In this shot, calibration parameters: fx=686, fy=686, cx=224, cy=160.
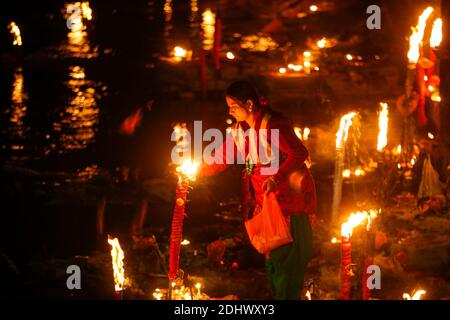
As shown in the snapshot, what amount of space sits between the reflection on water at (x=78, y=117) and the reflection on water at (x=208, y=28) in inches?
122

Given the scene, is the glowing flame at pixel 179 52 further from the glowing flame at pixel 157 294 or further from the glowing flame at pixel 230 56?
the glowing flame at pixel 157 294

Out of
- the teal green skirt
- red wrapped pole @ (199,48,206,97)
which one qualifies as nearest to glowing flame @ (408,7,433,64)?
red wrapped pole @ (199,48,206,97)

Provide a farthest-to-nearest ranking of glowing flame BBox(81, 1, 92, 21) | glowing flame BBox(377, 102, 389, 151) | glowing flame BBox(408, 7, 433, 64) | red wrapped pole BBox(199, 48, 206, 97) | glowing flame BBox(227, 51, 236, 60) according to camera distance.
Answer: glowing flame BBox(81, 1, 92, 21) < glowing flame BBox(227, 51, 236, 60) < red wrapped pole BBox(199, 48, 206, 97) < glowing flame BBox(377, 102, 389, 151) < glowing flame BBox(408, 7, 433, 64)

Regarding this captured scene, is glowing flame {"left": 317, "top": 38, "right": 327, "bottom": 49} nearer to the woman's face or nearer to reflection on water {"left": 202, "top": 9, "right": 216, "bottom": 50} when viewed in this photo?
reflection on water {"left": 202, "top": 9, "right": 216, "bottom": 50}

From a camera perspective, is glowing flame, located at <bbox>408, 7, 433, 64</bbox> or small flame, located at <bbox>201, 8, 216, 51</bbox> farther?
small flame, located at <bbox>201, 8, 216, 51</bbox>

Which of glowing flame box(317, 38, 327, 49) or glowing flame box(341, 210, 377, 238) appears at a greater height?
glowing flame box(317, 38, 327, 49)

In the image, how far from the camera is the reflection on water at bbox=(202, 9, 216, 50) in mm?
17109

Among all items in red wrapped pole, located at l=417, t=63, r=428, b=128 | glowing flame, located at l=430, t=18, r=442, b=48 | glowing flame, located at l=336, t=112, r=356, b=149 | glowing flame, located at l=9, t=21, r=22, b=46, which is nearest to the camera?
glowing flame, located at l=336, t=112, r=356, b=149

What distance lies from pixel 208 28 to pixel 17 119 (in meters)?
7.79

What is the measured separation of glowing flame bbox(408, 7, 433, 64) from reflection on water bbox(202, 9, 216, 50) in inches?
261
